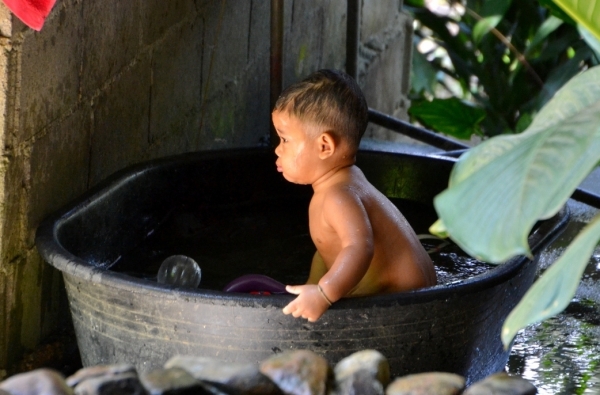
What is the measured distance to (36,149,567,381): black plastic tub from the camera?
162cm

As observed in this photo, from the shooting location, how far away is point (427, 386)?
4.41 feet

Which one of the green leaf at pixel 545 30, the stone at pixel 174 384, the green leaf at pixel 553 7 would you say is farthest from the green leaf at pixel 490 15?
the stone at pixel 174 384

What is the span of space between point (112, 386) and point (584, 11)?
2.99 ft

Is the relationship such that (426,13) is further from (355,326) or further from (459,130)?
(355,326)

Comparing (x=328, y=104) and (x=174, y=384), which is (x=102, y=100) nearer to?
(x=328, y=104)

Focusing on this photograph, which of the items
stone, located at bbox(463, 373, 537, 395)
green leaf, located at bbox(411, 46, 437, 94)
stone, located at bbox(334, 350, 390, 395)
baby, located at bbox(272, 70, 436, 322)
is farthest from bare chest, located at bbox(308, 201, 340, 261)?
green leaf, located at bbox(411, 46, 437, 94)

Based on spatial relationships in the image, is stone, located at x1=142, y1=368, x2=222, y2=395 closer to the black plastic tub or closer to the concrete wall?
the black plastic tub

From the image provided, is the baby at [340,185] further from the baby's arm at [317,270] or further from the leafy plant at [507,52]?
the leafy plant at [507,52]

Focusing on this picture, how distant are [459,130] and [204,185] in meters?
1.68

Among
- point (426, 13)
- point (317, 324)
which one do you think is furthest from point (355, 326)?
point (426, 13)

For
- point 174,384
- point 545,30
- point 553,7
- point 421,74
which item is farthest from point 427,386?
point 421,74

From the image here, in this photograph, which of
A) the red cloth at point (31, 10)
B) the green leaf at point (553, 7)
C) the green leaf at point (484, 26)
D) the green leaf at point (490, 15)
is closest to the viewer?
the red cloth at point (31, 10)

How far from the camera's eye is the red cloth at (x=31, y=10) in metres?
1.73

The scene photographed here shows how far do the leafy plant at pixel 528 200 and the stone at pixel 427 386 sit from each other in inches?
13.8
